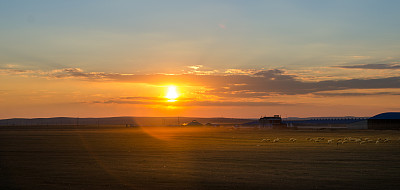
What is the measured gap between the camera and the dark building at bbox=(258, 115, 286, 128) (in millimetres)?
151000

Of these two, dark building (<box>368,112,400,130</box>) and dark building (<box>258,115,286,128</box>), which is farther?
dark building (<box>258,115,286,128</box>)

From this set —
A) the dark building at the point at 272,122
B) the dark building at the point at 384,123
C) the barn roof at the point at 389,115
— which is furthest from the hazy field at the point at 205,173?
the barn roof at the point at 389,115

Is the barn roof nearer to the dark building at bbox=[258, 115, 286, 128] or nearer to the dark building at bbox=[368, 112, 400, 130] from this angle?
the dark building at bbox=[368, 112, 400, 130]

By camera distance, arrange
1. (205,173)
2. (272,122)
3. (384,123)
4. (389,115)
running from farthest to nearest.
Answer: (272,122), (389,115), (384,123), (205,173)

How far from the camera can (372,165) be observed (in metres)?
31.4

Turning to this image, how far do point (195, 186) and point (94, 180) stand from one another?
232 inches

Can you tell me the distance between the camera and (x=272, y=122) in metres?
161

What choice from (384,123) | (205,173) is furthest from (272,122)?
(205,173)

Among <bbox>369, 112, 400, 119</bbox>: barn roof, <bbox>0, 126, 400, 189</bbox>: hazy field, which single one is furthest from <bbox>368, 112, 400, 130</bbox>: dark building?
<bbox>0, 126, 400, 189</bbox>: hazy field

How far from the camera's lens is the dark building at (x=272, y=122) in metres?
151

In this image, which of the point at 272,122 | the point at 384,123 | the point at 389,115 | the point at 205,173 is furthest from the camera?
the point at 272,122

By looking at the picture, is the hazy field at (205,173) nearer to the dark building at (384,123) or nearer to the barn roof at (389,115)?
the dark building at (384,123)

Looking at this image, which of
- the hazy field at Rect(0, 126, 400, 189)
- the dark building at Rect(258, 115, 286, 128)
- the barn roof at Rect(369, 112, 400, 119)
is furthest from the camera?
the barn roof at Rect(369, 112, 400, 119)

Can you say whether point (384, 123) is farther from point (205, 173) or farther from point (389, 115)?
point (205, 173)
